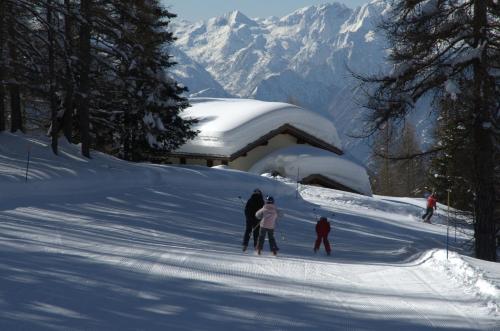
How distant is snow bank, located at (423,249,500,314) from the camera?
30.9 ft

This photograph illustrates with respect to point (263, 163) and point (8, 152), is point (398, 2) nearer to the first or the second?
point (8, 152)

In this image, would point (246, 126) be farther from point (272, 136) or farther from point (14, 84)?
point (14, 84)

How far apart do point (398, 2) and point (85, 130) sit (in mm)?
14440

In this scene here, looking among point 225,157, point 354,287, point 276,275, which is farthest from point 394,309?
point 225,157

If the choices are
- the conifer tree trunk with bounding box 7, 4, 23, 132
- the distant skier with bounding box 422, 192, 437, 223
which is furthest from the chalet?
the conifer tree trunk with bounding box 7, 4, 23, 132

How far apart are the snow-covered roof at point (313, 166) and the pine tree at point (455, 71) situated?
25.0 m

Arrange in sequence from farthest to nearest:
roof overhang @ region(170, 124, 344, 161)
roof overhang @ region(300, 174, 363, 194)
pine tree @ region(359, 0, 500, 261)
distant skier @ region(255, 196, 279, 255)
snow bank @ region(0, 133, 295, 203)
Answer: roof overhang @ region(300, 174, 363, 194) → roof overhang @ region(170, 124, 344, 161) → snow bank @ region(0, 133, 295, 203) → pine tree @ region(359, 0, 500, 261) → distant skier @ region(255, 196, 279, 255)

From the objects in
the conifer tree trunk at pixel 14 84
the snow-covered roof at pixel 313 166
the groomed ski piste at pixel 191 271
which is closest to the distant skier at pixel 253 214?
the groomed ski piste at pixel 191 271

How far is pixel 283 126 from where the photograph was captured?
4503 centimetres

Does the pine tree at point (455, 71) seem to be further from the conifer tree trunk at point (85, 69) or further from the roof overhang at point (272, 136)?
the roof overhang at point (272, 136)

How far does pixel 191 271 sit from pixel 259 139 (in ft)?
107

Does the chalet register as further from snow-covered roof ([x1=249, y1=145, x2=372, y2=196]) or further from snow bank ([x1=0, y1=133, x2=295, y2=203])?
snow bank ([x1=0, y1=133, x2=295, y2=203])

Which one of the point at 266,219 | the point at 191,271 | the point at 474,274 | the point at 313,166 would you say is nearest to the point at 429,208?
the point at 313,166

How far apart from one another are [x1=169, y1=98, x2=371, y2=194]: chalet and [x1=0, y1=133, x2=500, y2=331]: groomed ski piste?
61.6ft
